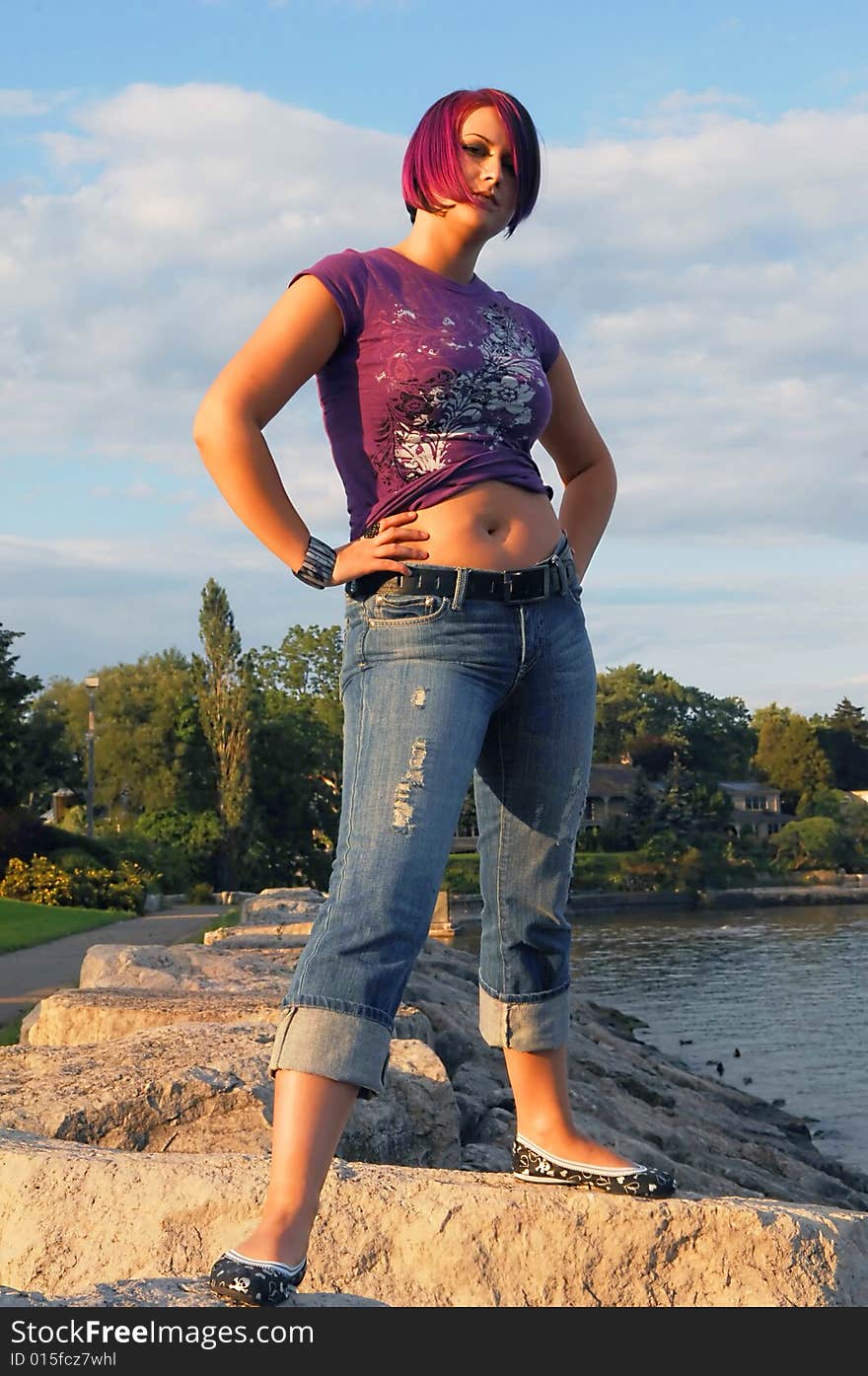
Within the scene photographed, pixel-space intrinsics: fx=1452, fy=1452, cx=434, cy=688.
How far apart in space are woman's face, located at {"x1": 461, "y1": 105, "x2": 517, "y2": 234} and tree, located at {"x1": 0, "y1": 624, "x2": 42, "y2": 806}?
2755 cm

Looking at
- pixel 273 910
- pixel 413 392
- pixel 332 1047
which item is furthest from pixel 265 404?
pixel 273 910

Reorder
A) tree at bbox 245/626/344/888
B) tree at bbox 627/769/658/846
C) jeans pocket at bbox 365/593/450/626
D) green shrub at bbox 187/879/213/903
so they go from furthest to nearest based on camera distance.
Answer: tree at bbox 627/769/658/846
tree at bbox 245/626/344/888
green shrub at bbox 187/879/213/903
jeans pocket at bbox 365/593/450/626

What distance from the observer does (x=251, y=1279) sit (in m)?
2.33

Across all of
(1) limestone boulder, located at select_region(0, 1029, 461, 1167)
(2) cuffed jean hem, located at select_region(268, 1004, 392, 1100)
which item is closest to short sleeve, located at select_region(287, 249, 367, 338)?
(2) cuffed jean hem, located at select_region(268, 1004, 392, 1100)

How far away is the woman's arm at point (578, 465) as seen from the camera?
11.3 feet

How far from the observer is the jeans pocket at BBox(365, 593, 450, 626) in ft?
9.18

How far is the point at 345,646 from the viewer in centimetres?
293

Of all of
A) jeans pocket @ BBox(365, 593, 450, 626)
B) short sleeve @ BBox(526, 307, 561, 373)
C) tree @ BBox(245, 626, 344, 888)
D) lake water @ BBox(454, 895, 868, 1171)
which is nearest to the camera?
jeans pocket @ BBox(365, 593, 450, 626)

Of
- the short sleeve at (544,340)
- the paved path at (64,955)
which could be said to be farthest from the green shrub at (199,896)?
the short sleeve at (544,340)

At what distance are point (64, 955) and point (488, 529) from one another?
446 inches

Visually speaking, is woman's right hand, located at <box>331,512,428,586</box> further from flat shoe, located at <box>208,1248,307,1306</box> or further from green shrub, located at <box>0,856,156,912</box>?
green shrub, located at <box>0,856,156,912</box>
